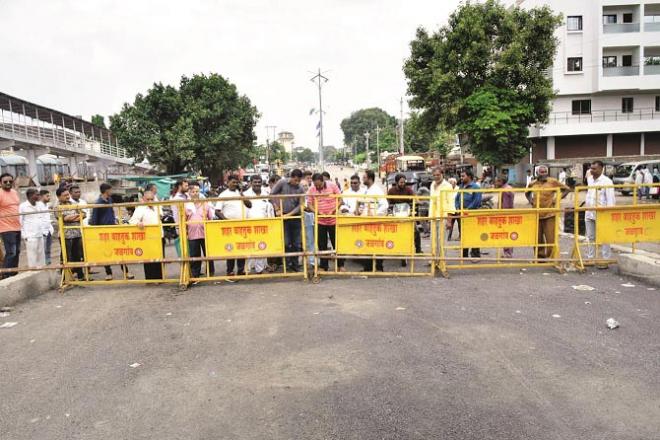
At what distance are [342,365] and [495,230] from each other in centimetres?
431

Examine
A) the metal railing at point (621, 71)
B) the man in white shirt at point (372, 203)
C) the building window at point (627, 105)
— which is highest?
the metal railing at point (621, 71)

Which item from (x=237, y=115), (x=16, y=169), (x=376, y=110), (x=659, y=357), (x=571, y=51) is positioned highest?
(x=376, y=110)

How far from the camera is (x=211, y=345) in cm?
477

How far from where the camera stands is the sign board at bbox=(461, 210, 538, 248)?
293 inches

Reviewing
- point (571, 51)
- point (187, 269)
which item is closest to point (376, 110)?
point (571, 51)

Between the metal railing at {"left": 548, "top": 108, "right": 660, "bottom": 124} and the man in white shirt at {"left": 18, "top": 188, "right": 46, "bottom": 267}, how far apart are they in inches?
1351

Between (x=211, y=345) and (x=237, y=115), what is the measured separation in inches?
1186

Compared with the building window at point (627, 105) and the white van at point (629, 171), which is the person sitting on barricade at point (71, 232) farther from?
the building window at point (627, 105)

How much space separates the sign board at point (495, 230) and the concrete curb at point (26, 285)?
21.6 feet

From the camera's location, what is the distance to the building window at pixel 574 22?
110ft

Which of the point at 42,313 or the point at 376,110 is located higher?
the point at 376,110

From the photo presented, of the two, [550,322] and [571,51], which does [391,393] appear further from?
[571,51]

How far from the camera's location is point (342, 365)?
163 inches

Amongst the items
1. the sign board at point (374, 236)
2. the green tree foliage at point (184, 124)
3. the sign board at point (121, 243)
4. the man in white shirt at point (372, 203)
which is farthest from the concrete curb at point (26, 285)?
the green tree foliage at point (184, 124)
